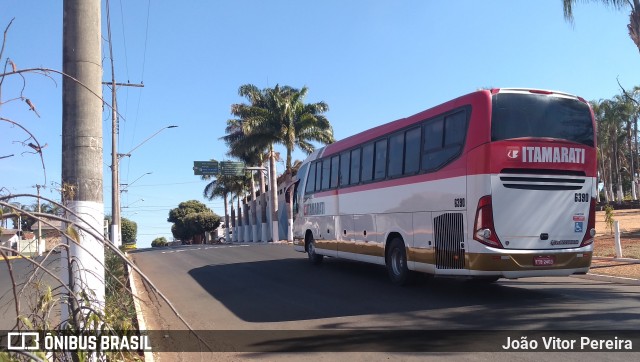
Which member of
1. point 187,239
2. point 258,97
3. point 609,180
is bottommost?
point 187,239

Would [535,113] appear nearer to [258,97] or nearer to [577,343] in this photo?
[577,343]

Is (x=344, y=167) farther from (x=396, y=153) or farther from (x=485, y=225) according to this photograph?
(x=485, y=225)

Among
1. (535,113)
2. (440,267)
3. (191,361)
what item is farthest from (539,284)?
(191,361)

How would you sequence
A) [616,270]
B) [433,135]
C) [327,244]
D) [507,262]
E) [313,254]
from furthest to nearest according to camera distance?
[313,254] < [327,244] < [616,270] < [433,135] < [507,262]

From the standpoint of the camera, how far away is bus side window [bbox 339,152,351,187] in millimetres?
14741

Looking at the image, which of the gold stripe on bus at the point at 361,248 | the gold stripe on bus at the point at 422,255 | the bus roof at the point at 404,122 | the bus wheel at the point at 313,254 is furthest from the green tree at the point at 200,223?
the gold stripe on bus at the point at 422,255

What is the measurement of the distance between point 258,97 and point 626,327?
35.9 m

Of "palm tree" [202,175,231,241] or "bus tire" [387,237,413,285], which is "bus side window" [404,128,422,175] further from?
"palm tree" [202,175,231,241]

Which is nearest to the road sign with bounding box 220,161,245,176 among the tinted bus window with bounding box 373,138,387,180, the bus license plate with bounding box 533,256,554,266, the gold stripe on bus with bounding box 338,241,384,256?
the gold stripe on bus with bounding box 338,241,384,256

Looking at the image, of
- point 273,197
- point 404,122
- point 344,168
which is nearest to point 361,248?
point 344,168

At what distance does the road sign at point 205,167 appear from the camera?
52.5 metres

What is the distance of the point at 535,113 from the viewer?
9805 mm

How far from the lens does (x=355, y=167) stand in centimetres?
1428

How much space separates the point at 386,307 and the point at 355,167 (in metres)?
5.39
